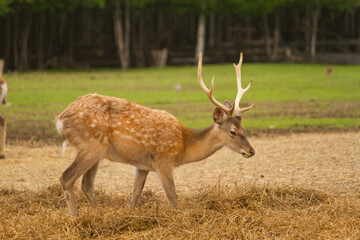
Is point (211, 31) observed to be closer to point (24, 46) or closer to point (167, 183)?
point (24, 46)

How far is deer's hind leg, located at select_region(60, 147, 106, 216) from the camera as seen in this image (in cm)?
574

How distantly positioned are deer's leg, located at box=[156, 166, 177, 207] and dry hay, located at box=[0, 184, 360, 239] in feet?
0.41

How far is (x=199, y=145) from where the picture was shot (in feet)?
20.5

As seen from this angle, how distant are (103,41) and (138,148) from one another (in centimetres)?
3057

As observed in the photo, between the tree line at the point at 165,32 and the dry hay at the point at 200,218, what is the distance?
20.9 meters

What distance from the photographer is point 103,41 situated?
35.8m

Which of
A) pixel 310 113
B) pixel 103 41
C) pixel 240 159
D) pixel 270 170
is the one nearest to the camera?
pixel 270 170

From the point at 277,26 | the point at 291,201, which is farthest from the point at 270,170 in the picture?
the point at 277,26

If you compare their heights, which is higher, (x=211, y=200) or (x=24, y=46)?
(x=24, y=46)

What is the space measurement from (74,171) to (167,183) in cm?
95

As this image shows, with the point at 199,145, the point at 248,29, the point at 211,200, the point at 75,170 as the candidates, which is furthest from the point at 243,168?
the point at 248,29

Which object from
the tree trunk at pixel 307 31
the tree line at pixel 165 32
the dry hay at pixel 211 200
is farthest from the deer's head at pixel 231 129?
the tree trunk at pixel 307 31

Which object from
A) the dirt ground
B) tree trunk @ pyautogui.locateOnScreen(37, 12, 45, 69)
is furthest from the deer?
tree trunk @ pyautogui.locateOnScreen(37, 12, 45, 69)

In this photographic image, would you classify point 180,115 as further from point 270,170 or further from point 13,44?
point 13,44
